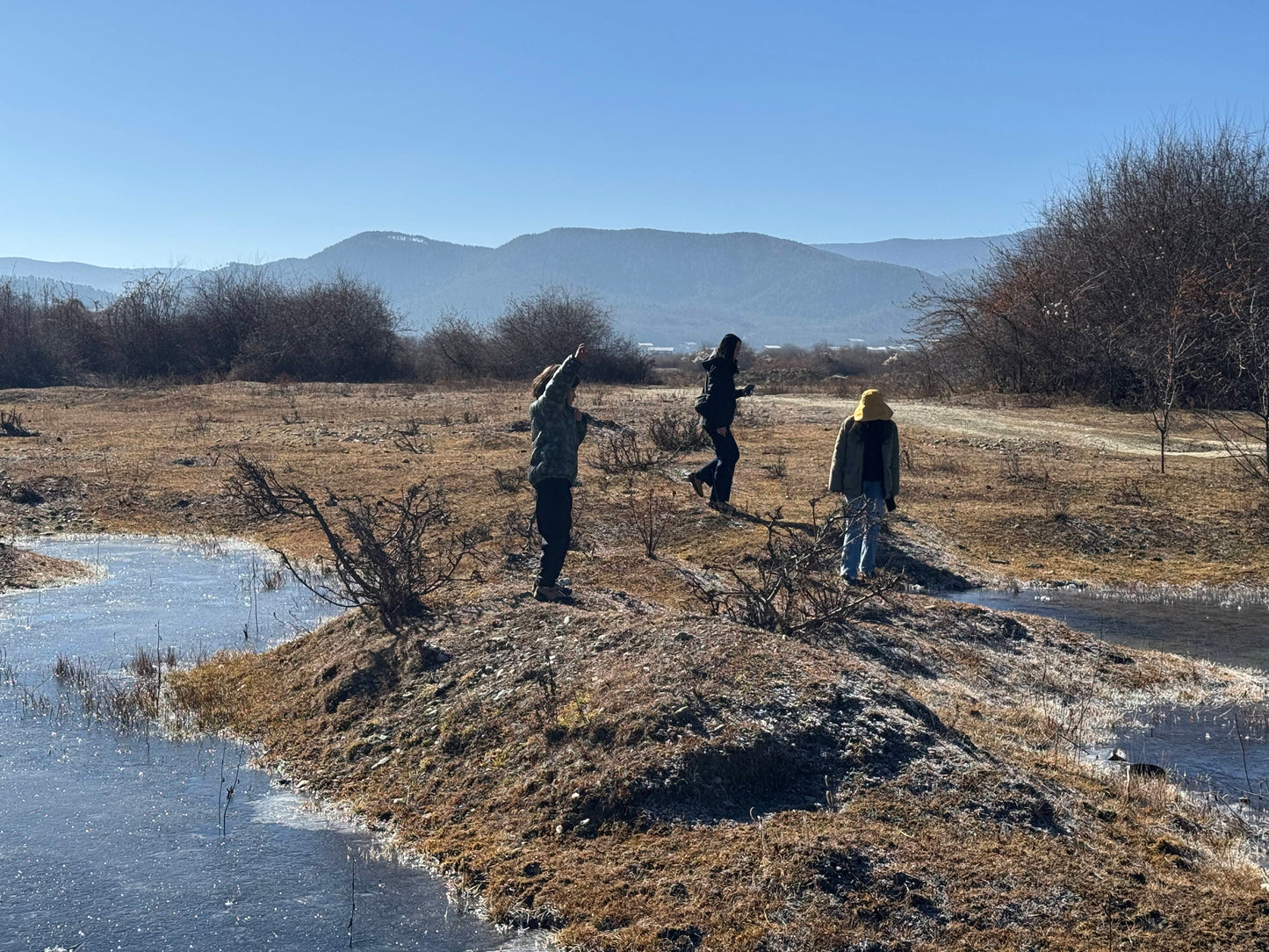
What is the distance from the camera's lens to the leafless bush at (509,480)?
14672 mm

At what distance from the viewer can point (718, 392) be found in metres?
12.2

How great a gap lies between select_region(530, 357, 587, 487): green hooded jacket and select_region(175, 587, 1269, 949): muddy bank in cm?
92

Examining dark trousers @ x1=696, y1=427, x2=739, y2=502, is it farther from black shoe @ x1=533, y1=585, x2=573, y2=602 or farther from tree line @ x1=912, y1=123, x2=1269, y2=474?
tree line @ x1=912, y1=123, x2=1269, y2=474

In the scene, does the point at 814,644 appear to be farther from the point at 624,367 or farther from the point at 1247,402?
the point at 624,367

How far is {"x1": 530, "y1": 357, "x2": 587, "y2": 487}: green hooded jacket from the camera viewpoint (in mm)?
8039

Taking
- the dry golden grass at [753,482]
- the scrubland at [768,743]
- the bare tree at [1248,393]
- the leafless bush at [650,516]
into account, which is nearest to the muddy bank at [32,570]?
the dry golden grass at [753,482]

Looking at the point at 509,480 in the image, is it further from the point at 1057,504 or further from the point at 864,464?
the point at 1057,504

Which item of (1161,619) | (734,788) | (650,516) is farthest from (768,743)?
(1161,619)

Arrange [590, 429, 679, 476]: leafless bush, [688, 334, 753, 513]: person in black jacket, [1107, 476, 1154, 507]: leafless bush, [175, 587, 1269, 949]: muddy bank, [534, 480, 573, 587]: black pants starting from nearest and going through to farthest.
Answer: [175, 587, 1269, 949]: muddy bank < [534, 480, 573, 587]: black pants < [688, 334, 753, 513]: person in black jacket < [1107, 476, 1154, 507]: leafless bush < [590, 429, 679, 476]: leafless bush

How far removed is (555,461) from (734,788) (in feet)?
10.6

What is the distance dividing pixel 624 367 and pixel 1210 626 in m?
34.8

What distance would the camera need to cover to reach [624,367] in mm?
43938

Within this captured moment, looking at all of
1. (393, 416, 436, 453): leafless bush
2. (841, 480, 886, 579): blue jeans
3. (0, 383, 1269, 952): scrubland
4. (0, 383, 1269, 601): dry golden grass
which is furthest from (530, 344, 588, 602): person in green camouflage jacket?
(393, 416, 436, 453): leafless bush

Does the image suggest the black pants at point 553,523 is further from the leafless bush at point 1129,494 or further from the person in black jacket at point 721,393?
the leafless bush at point 1129,494
